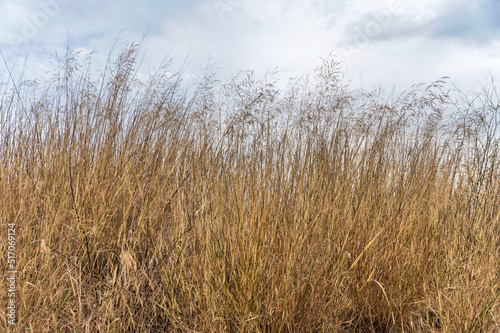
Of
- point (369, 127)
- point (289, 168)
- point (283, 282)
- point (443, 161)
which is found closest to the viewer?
point (283, 282)

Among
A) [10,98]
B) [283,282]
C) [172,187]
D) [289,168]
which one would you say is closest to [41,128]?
[10,98]

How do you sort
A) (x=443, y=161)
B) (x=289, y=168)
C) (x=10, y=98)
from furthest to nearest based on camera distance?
(x=10, y=98) → (x=443, y=161) → (x=289, y=168)

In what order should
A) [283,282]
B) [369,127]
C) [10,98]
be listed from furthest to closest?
[10,98], [369,127], [283,282]

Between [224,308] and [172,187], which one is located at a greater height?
[172,187]

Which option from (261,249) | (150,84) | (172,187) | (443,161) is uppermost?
(150,84)

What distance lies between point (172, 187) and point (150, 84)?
110 cm

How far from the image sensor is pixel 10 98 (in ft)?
12.0

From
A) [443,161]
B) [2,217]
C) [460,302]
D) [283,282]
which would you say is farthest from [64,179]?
[443,161]

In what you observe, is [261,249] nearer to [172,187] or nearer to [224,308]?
[224,308]

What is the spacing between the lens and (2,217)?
243cm

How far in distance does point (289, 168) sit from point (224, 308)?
0.90 metres

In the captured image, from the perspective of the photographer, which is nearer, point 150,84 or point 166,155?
point 166,155

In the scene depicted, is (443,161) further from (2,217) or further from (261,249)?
(2,217)

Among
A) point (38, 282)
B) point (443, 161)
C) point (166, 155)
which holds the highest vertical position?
point (443, 161)
